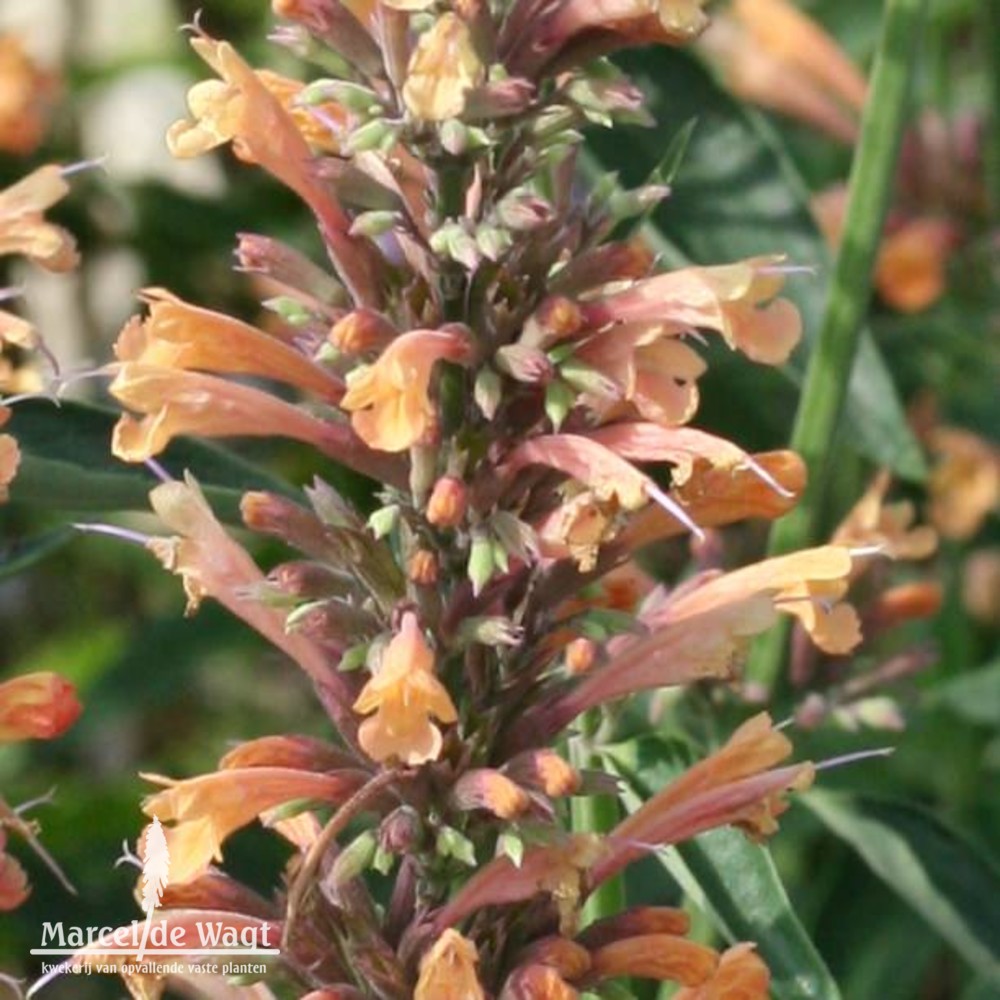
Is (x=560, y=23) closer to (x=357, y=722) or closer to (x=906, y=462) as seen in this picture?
(x=357, y=722)

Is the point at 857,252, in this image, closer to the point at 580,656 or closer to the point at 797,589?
Answer: the point at 797,589

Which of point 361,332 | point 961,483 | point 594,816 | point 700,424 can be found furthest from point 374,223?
point 961,483

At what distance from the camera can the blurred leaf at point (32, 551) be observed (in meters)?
1.68

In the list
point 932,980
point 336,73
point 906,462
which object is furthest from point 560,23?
point 932,980

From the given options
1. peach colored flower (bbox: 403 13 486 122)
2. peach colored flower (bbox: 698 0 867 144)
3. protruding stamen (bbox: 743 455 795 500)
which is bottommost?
protruding stamen (bbox: 743 455 795 500)

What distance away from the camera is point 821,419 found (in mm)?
1856

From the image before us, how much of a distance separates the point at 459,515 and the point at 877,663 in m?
1.17

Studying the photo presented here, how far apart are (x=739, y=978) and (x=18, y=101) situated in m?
1.95

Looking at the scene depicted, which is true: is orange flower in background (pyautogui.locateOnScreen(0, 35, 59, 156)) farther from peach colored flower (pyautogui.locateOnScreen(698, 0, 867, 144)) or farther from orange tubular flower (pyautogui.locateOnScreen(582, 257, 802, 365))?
orange tubular flower (pyautogui.locateOnScreen(582, 257, 802, 365))

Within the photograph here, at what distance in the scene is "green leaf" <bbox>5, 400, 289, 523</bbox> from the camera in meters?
1.61

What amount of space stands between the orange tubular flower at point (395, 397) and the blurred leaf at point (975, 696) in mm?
1178

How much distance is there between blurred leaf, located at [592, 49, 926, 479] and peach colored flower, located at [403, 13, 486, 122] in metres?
0.71

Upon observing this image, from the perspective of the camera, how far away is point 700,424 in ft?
7.98

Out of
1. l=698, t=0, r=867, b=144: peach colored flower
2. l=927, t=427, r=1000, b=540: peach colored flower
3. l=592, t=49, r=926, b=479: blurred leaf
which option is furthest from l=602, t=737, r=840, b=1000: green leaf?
l=698, t=0, r=867, b=144: peach colored flower
